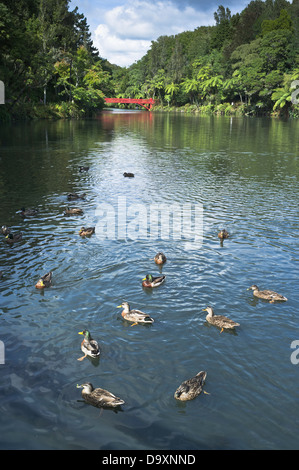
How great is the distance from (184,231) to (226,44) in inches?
5132

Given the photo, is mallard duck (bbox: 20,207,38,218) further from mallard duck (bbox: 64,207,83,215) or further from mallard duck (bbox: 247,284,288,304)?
mallard duck (bbox: 247,284,288,304)

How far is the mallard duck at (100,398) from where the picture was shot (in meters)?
7.77

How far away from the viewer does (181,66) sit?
156 metres

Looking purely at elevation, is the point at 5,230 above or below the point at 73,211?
below

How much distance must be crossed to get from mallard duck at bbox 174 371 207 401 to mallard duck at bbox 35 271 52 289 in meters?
6.22

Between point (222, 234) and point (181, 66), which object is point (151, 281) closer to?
point (222, 234)

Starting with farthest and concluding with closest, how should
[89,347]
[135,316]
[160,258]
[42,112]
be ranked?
[42,112] < [160,258] < [135,316] < [89,347]

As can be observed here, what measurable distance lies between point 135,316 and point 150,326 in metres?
0.52

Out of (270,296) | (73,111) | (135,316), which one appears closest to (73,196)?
(135,316)

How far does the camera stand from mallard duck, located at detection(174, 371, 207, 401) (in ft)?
26.3

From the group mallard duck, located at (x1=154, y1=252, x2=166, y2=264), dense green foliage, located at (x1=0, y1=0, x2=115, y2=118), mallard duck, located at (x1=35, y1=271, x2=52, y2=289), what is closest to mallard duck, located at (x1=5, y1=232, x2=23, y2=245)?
mallard duck, located at (x1=35, y1=271, x2=52, y2=289)

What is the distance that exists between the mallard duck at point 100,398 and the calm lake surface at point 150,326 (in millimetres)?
168

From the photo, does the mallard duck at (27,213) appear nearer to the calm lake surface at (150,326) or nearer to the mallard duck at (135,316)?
the calm lake surface at (150,326)

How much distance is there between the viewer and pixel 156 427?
7.39m
